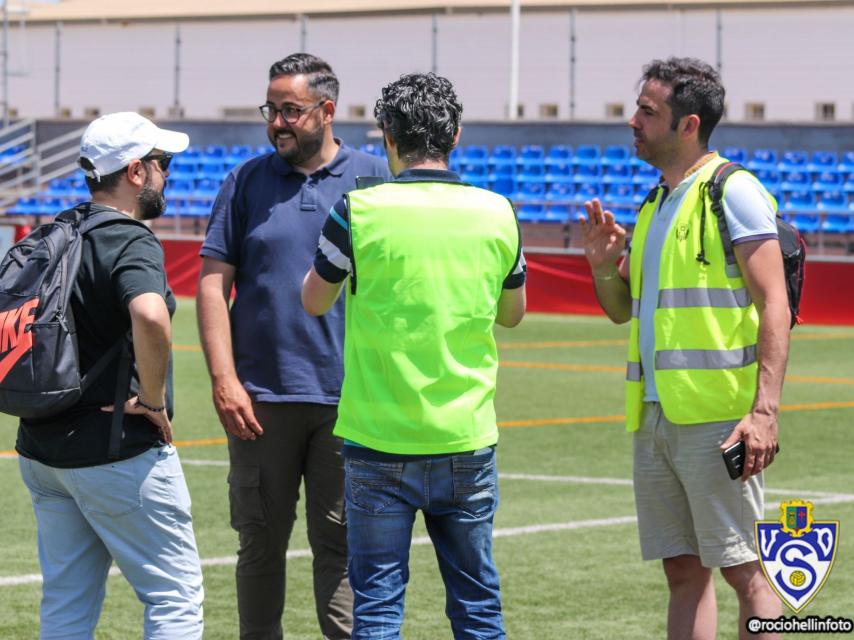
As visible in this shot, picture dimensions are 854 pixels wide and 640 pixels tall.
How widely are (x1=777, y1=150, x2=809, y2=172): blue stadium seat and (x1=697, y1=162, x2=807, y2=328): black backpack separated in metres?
21.9

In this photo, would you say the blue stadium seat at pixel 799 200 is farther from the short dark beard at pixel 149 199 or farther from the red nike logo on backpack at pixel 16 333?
the red nike logo on backpack at pixel 16 333

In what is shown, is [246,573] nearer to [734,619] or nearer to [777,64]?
[734,619]

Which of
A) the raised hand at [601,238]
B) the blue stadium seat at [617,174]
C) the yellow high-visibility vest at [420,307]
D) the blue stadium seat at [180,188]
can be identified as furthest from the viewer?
the blue stadium seat at [180,188]

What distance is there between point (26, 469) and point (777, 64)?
38649 millimetres

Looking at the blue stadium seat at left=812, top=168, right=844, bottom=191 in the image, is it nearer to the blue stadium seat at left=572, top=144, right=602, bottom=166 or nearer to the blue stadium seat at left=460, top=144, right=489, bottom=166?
the blue stadium seat at left=572, top=144, right=602, bottom=166

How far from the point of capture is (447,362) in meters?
4.36

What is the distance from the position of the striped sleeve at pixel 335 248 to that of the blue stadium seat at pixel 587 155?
23958mm

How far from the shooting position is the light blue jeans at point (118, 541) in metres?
4.57

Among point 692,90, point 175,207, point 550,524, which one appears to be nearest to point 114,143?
point 692,90

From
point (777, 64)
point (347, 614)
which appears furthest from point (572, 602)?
point (777, 64)

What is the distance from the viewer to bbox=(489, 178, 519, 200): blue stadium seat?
28047 millimetres

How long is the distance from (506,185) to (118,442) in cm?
2397

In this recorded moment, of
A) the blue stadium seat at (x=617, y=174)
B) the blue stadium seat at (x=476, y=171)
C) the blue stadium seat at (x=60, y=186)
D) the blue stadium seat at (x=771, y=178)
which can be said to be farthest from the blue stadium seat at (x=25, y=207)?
the blue stadium seat at (x=771, y=178)

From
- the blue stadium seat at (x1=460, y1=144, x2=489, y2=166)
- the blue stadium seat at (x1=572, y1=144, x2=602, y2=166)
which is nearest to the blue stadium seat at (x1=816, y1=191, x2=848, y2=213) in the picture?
the blue stadium seat at (x1=572, y1=144, x2=602, y2=166)
